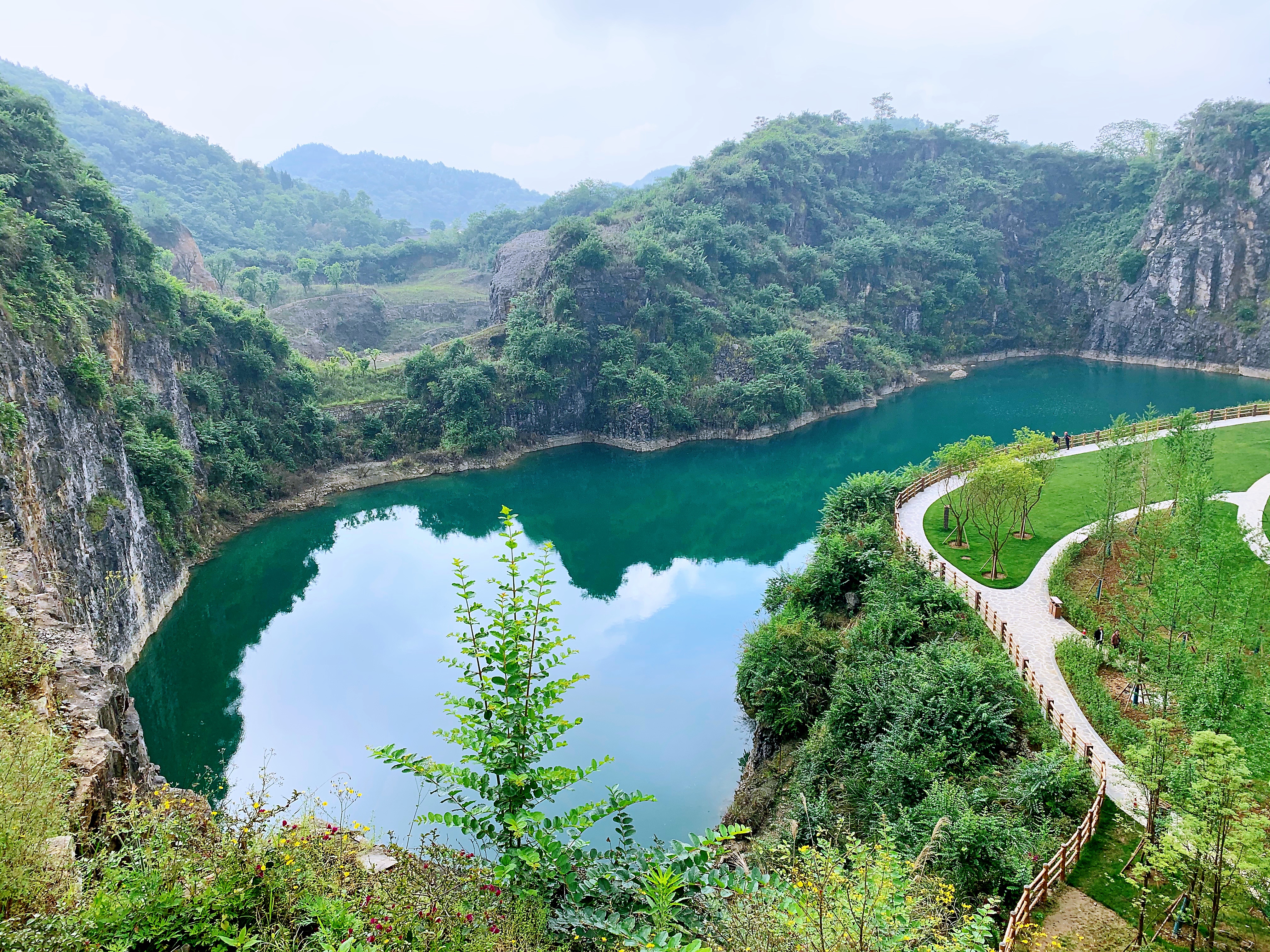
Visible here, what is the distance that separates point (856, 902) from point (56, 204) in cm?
3236

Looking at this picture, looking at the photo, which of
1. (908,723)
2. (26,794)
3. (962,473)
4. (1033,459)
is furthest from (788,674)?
(26,794)

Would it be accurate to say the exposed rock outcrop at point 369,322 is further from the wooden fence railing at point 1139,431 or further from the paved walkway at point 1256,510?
the paved walkway at point 1256,510

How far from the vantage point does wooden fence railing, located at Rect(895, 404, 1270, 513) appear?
25.1 meters

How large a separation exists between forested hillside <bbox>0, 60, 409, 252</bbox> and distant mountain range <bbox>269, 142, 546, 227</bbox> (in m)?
67.2

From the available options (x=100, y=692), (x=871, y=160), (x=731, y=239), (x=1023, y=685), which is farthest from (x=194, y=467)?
(x=871, y=160)

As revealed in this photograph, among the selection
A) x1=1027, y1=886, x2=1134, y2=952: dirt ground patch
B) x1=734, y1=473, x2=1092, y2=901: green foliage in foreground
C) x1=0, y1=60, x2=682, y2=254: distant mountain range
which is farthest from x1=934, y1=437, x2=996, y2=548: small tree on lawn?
x1=0, y1=60, x2=682, y2=254: distant mountain range

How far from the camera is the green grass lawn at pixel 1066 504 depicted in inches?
824

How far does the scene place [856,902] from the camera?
5.77 m

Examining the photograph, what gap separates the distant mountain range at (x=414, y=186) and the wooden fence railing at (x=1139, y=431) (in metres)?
158

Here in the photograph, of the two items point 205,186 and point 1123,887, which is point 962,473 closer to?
point 1123,887

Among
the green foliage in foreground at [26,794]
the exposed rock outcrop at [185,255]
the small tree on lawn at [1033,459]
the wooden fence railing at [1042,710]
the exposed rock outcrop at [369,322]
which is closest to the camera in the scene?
the green foliage in foreground at [26,794]

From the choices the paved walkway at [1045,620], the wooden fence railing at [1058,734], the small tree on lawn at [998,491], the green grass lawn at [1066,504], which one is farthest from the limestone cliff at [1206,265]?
the wooden fence railing at [1058,734]

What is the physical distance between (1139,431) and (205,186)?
4039 inches

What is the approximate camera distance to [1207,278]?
56625 mm
